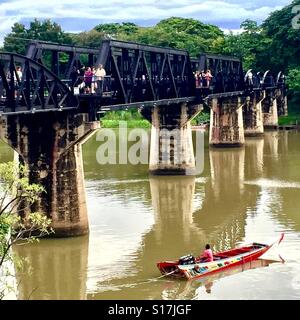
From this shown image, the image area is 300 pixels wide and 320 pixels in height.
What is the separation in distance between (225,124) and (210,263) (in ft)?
161

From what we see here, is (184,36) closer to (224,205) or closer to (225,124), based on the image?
(225,124)

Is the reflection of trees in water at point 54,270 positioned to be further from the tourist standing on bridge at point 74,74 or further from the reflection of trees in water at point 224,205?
the tourist standing on bridge at point 74,74

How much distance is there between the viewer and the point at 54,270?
112 ft

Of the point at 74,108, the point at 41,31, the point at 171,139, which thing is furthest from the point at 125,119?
the point at 74,108

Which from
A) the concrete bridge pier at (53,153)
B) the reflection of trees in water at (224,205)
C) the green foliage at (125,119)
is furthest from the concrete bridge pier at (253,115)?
the concrete bridge pier at (53,153)

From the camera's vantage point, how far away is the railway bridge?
116 feet

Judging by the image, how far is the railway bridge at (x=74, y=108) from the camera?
35281mm

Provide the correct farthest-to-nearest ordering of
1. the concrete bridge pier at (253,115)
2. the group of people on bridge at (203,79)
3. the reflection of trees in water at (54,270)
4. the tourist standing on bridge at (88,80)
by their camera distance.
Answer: the concrete bridge pier at (253,115) < the group of people on bridge at (203,79) < the tourist standing on bridge at (88,80) < the reflection of trees in water at (54,270)

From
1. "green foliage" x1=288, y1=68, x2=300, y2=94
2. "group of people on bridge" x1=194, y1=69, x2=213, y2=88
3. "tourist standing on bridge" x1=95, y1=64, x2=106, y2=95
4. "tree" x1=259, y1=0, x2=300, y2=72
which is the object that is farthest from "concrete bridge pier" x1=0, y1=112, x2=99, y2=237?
"tree" x1=259, y1=0, x2=300, y2=72

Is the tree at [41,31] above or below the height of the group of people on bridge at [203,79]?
above

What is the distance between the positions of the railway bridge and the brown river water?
1.89 metres

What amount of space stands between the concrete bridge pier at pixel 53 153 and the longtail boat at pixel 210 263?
25.7 ft

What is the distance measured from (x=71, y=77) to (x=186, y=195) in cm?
Result: 1451
